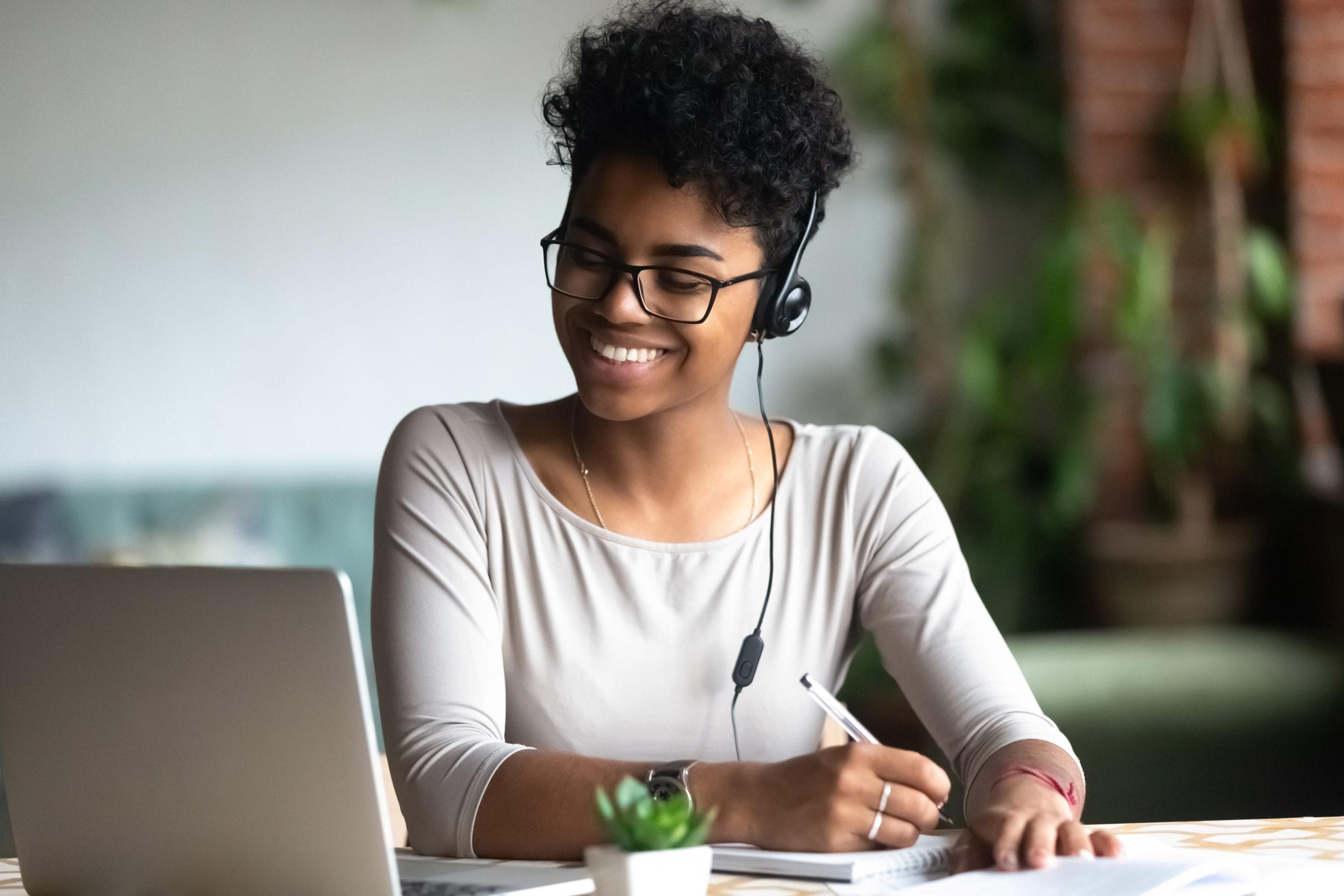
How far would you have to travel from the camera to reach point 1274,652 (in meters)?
3.10

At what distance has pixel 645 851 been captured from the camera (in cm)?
83

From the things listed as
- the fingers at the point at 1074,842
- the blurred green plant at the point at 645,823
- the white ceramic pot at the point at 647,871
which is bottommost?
the fingers at the point at 1074,842

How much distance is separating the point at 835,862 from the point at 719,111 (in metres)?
0.72

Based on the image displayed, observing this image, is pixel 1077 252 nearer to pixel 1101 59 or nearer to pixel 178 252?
pixel 1101 59

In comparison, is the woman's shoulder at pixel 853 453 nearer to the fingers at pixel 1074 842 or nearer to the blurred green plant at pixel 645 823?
the fingers at pixel 1074 842

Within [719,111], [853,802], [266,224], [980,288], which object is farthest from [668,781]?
[980,288]

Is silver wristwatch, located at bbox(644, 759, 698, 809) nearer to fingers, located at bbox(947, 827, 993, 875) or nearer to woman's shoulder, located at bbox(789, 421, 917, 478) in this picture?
fingers, located at bbox(947, 827, 993, 875)

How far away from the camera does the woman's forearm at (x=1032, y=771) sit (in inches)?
46.7

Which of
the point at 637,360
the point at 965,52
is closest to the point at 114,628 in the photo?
the point at 637,360

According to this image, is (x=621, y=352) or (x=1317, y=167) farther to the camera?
(x=1317, y=167)

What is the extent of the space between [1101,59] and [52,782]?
10.1 ft

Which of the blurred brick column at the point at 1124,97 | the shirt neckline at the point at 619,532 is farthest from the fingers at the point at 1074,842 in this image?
the blurred brick column at the point at 1124,97

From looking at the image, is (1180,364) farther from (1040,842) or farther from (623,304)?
(1040,842)

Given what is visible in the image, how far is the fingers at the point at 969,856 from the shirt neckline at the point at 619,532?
49 cm
